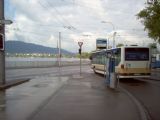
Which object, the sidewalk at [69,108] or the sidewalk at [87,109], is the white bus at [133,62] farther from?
the sidewalk at [87,109]

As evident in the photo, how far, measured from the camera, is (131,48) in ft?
102

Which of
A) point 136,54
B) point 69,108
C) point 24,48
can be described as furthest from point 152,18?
point 24,48

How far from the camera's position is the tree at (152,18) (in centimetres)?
3416

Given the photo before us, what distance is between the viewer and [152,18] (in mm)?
35438

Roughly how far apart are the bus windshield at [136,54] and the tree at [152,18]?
369 centimetres

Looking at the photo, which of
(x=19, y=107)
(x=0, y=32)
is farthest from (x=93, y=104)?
(x=0, y=32)

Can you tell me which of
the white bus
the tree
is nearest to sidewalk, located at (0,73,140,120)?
A: the white bus

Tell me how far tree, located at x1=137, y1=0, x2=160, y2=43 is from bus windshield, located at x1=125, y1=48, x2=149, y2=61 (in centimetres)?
369

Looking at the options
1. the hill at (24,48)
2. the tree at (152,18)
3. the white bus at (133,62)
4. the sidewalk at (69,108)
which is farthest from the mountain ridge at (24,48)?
the sidewalk at (69,108)

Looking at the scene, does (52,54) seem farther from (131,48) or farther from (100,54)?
(131,48)

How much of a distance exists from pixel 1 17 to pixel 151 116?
12.9 m

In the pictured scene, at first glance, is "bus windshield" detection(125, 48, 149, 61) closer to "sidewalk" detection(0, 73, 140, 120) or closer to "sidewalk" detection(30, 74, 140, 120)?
"sidewalk" detection(0, 73, 140, 120)

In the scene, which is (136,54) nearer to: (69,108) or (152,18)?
(152,18)

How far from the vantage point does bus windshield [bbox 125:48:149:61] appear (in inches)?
1214
